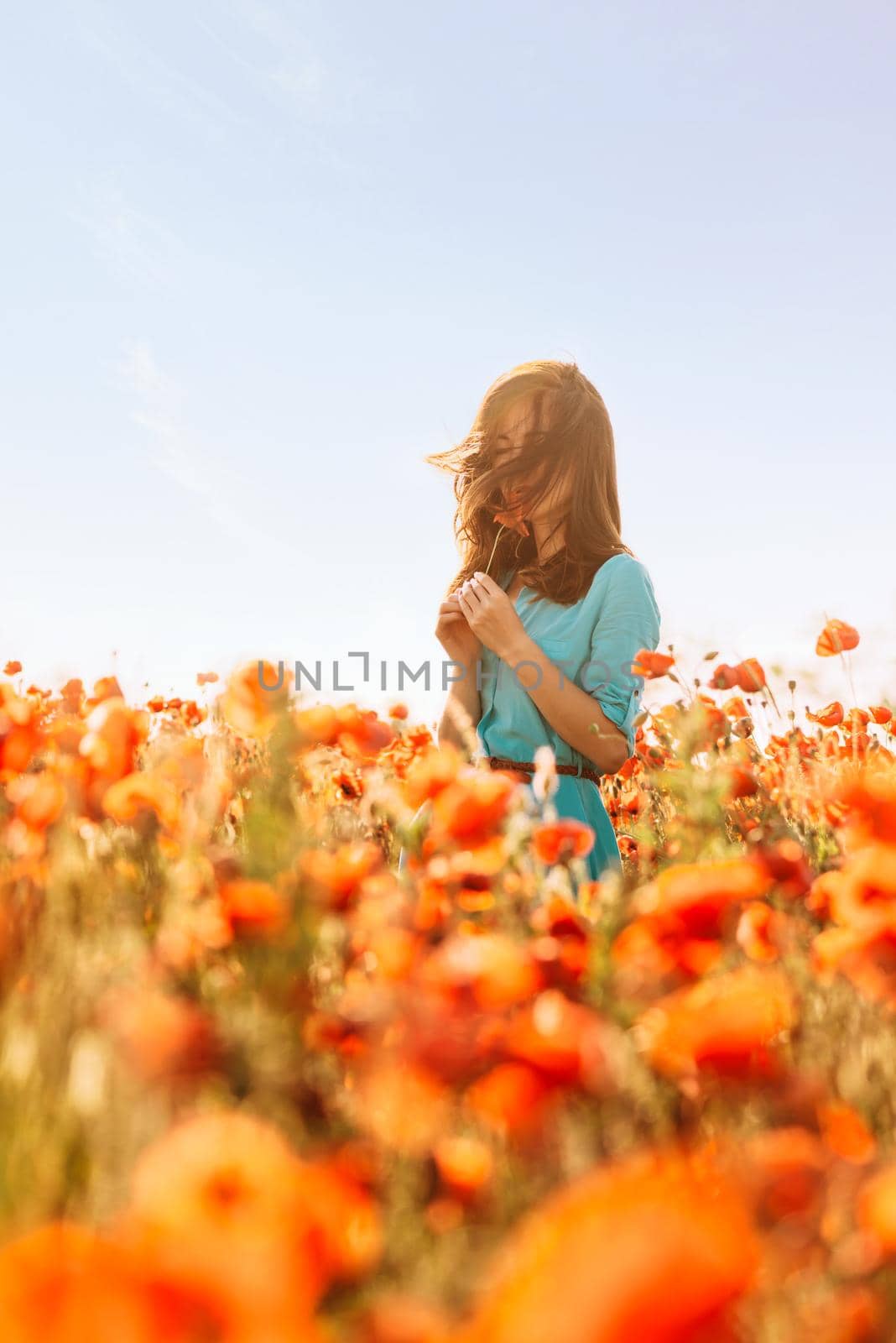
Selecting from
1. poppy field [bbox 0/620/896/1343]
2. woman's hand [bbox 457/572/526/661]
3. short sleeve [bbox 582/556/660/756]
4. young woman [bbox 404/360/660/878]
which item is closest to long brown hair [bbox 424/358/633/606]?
young woman [bbox 404/360/660/878]

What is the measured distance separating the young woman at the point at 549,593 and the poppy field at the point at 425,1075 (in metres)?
1.45

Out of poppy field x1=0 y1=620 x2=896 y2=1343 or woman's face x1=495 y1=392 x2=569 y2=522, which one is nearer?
poppy field x1=0 y1=620 x2=896 y2=1343

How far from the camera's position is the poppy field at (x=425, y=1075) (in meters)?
0.51

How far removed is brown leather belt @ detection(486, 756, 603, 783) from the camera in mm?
2947

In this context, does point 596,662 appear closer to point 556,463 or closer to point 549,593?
point 549,593

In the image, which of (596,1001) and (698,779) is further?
(698,779)

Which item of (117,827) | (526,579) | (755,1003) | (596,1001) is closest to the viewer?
(755,1003)

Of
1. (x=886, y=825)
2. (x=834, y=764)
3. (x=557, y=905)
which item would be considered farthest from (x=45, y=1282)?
(x=834, y=764)

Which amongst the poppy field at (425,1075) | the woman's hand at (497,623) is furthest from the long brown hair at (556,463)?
the poppy field at (425,1075)

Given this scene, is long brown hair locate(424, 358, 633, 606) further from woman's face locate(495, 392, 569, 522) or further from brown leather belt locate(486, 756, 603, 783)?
brown leather belt locate(486, 756, 603, 783)

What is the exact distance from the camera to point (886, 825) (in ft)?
3.50

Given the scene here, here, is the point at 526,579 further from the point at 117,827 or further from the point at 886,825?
the point at 886,825

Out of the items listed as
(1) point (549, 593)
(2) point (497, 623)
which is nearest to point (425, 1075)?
(2) point (497, 623)

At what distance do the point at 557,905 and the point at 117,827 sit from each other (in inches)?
28.3
